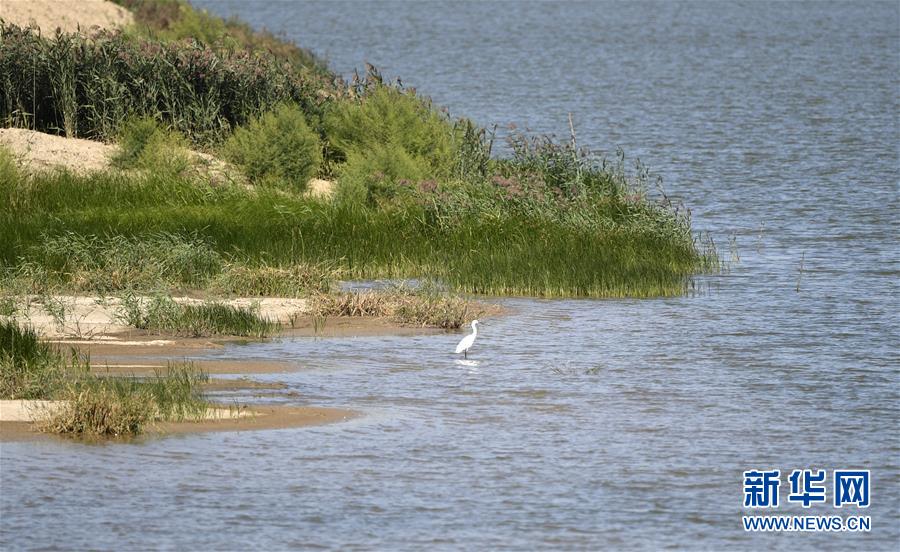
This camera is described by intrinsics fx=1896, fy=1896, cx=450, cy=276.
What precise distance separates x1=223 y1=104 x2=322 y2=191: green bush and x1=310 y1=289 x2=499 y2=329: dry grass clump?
699cm

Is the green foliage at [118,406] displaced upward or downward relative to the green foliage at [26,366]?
downward

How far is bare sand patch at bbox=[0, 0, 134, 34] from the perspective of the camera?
48.3 metres

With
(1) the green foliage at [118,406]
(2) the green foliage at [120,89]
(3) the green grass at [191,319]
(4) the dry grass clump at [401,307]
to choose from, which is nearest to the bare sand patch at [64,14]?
(2) the green foliage at [120,89]

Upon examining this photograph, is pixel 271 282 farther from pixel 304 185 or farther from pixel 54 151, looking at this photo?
pixel 54 151

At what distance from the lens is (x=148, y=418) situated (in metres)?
15.8

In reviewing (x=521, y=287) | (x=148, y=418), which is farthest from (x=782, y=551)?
(x=521, y=287)

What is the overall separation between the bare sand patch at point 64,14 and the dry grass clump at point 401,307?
A: 86.7 feet

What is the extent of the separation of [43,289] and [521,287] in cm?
598

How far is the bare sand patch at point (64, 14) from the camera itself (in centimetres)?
4828

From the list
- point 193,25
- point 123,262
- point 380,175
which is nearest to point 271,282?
point 123,262

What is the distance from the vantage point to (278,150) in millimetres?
28734

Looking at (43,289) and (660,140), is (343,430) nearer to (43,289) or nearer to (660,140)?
(43,289)

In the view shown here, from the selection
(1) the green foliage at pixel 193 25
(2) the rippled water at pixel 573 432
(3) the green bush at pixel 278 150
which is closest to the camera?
(2) the rippled water at pixel 573 432

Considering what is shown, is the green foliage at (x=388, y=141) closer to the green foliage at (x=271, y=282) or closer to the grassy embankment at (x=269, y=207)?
the grassy embankment at (x=269, y=207)
